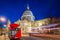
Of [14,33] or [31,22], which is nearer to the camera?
[14,33]

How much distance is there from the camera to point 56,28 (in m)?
2.51

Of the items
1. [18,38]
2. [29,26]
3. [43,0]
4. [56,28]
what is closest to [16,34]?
[18,38]

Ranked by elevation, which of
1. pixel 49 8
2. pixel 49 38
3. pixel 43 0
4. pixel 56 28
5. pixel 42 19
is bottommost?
pixel 49 38

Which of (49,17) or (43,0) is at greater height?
(43,0)

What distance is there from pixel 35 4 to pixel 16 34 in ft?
3.51

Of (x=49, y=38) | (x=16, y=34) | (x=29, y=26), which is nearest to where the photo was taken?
(x=16, y=34)

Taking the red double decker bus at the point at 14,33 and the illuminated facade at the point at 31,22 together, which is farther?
the illuminated facade at the point at 31,22

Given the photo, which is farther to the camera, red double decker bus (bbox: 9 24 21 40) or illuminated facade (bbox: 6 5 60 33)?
illuminated facade (bbox: 6 5 60 33)

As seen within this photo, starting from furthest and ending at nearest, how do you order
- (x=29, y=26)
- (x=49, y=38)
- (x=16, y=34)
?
(x=29, y=26) < (x=49, y=38) < (x=16, y=34)

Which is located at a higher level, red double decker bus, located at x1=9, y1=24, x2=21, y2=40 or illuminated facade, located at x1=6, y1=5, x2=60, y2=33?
illuminated facade, located at x1=6, y1=5, x2=60, y2=33

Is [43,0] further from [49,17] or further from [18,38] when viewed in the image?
[18,38]

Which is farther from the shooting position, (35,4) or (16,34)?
(35,4)

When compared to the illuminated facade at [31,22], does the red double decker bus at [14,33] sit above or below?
below

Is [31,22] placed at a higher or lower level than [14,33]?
higher
